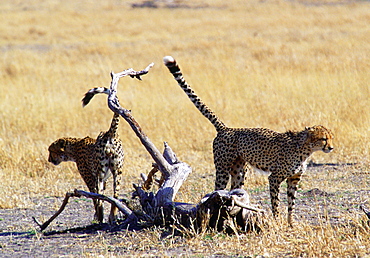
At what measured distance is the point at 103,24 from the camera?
93.9 ft

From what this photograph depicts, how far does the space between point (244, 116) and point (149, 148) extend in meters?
5.65

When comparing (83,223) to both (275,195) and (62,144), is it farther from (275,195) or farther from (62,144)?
(275,195)

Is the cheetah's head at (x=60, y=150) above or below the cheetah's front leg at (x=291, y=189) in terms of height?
above

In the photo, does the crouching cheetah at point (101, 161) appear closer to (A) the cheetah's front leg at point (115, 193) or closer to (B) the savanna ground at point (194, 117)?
(A) the cheetah's front leg at point (115, 193)

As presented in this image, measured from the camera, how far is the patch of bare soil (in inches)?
182

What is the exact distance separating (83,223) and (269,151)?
184cm

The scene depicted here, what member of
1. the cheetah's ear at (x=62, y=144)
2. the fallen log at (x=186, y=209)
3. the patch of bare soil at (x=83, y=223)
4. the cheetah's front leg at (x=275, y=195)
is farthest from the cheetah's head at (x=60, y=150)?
the cheetah's front leg at (x=275, y=195)

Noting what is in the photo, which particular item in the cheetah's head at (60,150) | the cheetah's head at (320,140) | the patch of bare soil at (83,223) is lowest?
the patch of bare soil at (83,223)

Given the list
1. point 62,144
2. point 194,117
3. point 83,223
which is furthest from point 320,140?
point 194,117

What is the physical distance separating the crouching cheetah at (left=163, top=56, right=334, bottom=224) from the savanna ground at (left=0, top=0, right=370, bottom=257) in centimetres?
35

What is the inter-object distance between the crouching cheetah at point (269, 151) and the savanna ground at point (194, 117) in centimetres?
35

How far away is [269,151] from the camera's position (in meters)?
5.65

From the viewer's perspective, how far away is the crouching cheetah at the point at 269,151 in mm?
5457

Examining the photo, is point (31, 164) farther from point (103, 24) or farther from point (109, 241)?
point (103, 24)
